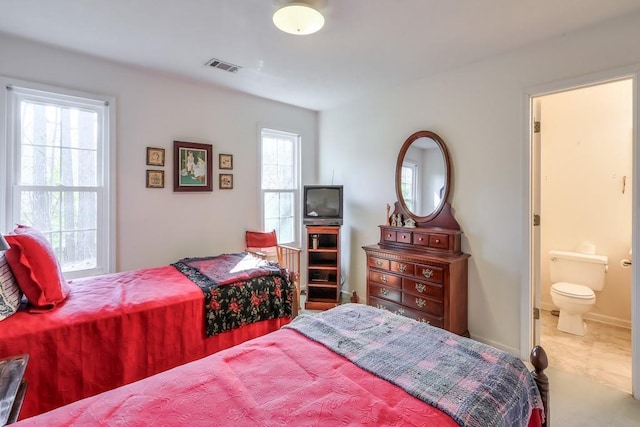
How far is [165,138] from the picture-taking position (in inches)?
127

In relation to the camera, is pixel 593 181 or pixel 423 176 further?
pixel 593 181

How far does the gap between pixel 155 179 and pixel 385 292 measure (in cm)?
257

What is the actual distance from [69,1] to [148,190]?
1.60m

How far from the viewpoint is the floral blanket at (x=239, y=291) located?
2.27 metres

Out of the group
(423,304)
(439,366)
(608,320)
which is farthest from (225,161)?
(608,320)

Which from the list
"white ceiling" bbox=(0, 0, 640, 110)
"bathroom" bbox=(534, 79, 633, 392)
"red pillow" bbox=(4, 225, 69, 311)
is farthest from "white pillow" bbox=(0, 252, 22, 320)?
"bathroom" bbox=(534, 79, 633, 392)

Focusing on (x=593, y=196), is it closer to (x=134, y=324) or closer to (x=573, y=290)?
(x=573, y=290)

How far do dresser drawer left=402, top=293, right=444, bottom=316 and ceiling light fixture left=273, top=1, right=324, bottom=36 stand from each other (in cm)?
234

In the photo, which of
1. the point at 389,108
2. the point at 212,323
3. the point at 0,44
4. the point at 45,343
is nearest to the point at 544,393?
the point at 212,323

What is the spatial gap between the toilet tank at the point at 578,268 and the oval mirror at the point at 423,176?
169cm

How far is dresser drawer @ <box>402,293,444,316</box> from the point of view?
108 inches

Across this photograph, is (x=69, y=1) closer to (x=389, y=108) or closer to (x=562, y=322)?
(x=389, y=108)

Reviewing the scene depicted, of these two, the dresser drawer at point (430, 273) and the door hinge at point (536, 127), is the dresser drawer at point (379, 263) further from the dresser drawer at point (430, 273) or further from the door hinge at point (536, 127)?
the door hinge at point (536, 127)

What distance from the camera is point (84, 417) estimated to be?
3.17 ft
